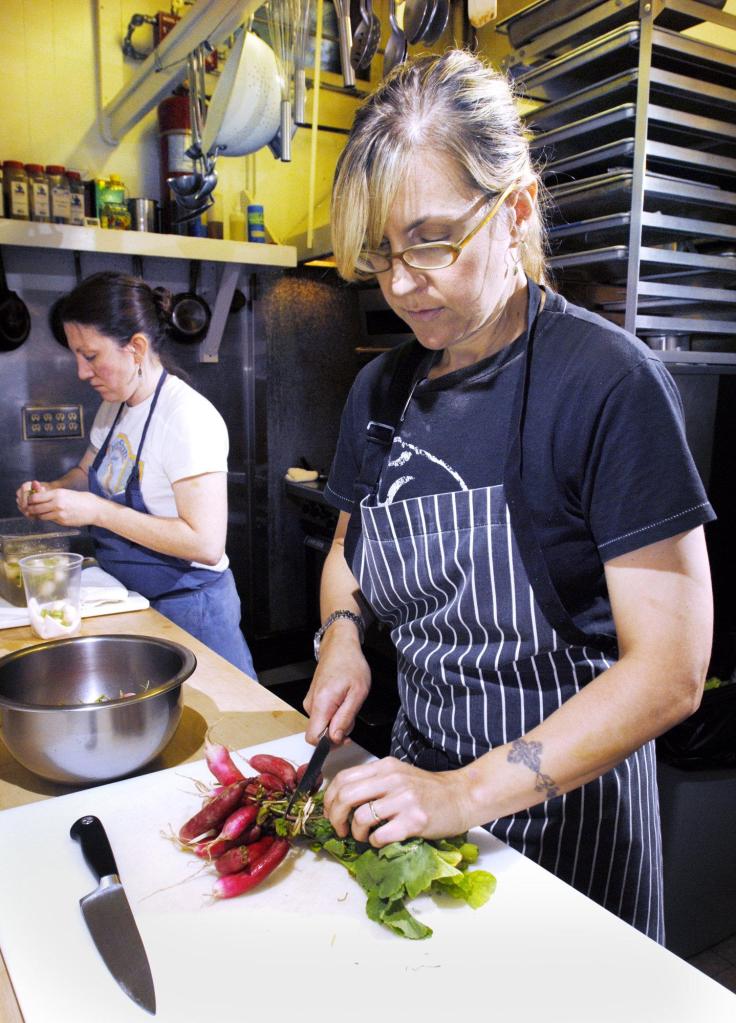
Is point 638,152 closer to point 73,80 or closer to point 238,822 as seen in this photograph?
point 238,822

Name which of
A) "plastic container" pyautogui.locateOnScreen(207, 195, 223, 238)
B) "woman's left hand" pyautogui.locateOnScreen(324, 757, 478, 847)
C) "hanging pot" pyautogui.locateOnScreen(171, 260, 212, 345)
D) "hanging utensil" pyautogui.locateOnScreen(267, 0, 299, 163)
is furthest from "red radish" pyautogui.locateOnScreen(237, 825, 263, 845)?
"plastic container" pyautogui.locateOnScreen(207, 195, 223, 238)

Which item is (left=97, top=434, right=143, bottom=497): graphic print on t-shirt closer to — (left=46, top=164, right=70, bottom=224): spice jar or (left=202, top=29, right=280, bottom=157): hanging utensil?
(left=202, top=29, right=280, bottom=157): hanging utensil

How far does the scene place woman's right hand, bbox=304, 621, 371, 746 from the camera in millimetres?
1191

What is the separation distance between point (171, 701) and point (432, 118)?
2.93 ft

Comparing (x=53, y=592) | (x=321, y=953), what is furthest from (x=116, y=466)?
(x=321, y=953)

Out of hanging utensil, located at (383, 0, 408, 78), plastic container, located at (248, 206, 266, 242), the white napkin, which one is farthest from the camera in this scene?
plastic container, located at (248, 206, 266, 242)

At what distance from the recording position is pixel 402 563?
1252mm

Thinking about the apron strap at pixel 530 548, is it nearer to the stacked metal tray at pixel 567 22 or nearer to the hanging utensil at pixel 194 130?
the stacked metal tray at pixel 567 22

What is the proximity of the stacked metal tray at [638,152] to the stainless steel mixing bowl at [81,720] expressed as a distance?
1.66m

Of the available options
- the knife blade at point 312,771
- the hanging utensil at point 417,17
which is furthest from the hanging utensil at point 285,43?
the knife blade at point 312,771

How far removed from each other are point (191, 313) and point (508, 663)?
3030 millimetres

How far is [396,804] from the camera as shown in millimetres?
902

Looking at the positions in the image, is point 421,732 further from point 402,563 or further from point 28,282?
point 28,282

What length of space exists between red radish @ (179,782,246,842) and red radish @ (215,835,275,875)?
50 mm
